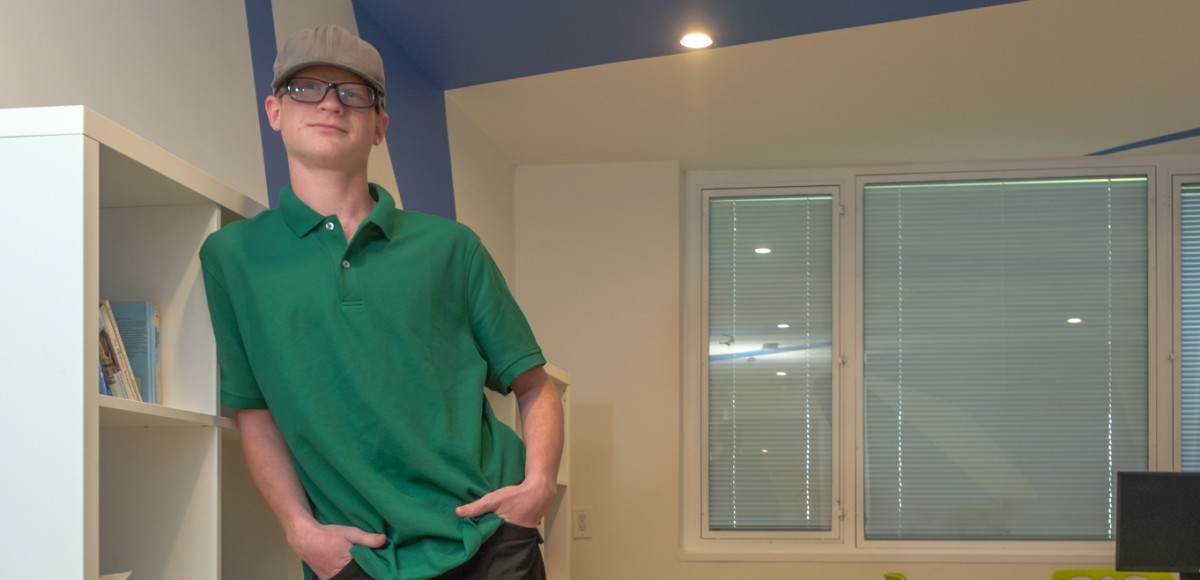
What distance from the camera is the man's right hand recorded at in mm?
1553

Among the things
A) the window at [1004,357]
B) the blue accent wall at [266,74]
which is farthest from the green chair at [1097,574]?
the blue accent wall at [266,74]

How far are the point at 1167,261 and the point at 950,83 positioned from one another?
5.54 feet

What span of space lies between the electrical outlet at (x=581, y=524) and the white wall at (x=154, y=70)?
2833 millimetres

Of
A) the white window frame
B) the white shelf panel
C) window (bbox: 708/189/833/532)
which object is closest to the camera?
the white shelf panel

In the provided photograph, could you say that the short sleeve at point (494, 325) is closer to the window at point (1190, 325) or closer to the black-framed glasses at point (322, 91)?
the black-framed glasses at point (322, 91)

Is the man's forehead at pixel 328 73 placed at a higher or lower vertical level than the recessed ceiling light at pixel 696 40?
lower

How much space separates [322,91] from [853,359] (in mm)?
4197

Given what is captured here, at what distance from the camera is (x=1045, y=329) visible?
5.42 metres

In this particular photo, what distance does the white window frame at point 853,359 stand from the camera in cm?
529

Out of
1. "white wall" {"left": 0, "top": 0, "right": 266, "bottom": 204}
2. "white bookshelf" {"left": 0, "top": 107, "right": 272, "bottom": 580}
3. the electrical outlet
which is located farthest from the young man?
the electrical outlet

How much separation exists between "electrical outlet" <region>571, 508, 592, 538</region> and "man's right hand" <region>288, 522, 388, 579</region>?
3821 mm

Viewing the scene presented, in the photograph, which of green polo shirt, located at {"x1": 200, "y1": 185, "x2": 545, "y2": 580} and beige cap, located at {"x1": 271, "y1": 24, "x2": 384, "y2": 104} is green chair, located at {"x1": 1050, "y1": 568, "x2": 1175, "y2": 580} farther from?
beige cap, located at {"x1": 271, "y1": 24, "x2": 384, "y2": 104}

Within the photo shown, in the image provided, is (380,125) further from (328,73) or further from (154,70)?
(154,70)

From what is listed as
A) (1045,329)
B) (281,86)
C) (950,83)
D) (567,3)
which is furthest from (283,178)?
(1045,329)
